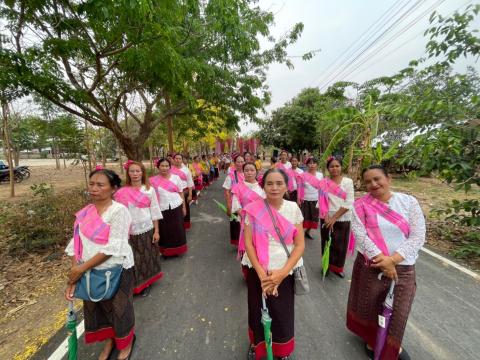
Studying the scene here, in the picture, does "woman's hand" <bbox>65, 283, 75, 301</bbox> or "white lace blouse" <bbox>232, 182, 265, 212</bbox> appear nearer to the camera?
"woman's hand" <bbox>65, 283, 75, 301</bbox>

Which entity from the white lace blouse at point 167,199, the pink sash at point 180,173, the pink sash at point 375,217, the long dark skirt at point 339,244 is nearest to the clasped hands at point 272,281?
the pink sash at point 375,217

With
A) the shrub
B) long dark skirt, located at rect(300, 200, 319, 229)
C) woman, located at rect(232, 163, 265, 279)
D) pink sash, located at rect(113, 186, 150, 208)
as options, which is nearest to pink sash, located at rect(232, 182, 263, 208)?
woman, located at rect(232, 163, 265, 279)

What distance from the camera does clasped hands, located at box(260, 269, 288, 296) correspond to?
1771mm

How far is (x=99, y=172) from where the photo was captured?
2.04 metres

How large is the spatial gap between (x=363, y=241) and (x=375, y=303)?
58cm

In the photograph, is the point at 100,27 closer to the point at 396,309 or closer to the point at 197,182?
the point at 396,309

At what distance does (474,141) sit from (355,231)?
332 centimetres

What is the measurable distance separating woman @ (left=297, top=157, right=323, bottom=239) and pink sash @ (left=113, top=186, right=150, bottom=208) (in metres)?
3.25

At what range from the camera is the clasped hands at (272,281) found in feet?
5.81

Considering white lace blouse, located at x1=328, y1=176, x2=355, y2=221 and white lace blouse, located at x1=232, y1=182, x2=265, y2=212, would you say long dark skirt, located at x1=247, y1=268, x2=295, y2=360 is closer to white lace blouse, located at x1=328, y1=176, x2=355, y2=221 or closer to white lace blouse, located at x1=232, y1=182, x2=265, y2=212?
white lace blouse, located at x1=232, y1=182, x2=265, y2=212

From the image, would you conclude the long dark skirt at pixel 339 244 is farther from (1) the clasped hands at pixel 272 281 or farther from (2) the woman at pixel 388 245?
(1) the clasped hands at pixel 272 281

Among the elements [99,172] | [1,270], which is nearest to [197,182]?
[1,270]

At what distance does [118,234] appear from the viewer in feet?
6.54

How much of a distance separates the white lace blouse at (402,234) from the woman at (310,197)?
3.01 meters
